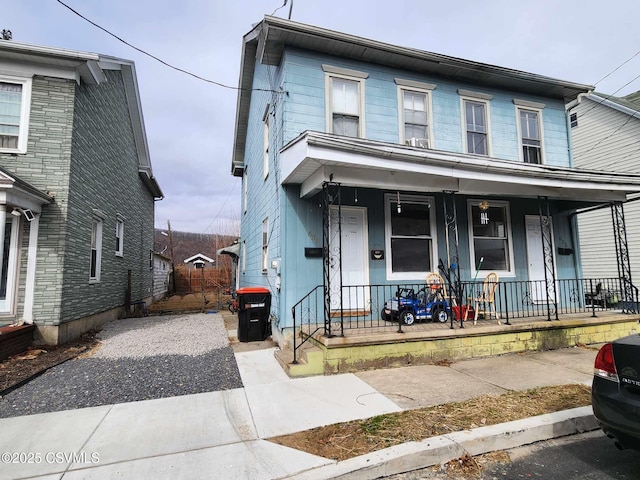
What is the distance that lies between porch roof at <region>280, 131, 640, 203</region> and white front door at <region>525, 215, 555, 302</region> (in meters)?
1.08

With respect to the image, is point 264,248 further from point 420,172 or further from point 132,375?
point 420,172

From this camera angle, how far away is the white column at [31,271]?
23.2 feet

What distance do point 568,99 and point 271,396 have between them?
10.7 m

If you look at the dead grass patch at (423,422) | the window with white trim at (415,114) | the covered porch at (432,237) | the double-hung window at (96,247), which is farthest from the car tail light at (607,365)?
the double-hung window at (96,247)

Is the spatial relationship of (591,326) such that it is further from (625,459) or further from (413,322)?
(625,459)

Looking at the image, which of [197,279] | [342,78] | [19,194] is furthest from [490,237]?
[197,279]

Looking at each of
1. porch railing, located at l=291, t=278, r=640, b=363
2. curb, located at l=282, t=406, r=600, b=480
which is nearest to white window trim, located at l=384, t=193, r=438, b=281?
porch railing, located at l=291, t=278, r=640, b=363

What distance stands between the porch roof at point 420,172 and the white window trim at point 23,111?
18.7 ft

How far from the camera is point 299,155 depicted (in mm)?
5613

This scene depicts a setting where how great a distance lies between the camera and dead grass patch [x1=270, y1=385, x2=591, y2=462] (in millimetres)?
3291

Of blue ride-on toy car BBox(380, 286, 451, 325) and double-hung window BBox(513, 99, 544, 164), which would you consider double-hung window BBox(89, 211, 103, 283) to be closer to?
blue ride-on toy car BBox(380, 286, 451, 325)

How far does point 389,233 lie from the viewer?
7.61m

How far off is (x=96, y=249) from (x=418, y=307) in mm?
8859

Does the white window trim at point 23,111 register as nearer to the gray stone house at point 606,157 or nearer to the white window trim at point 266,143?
the white window trim at point 266,143
